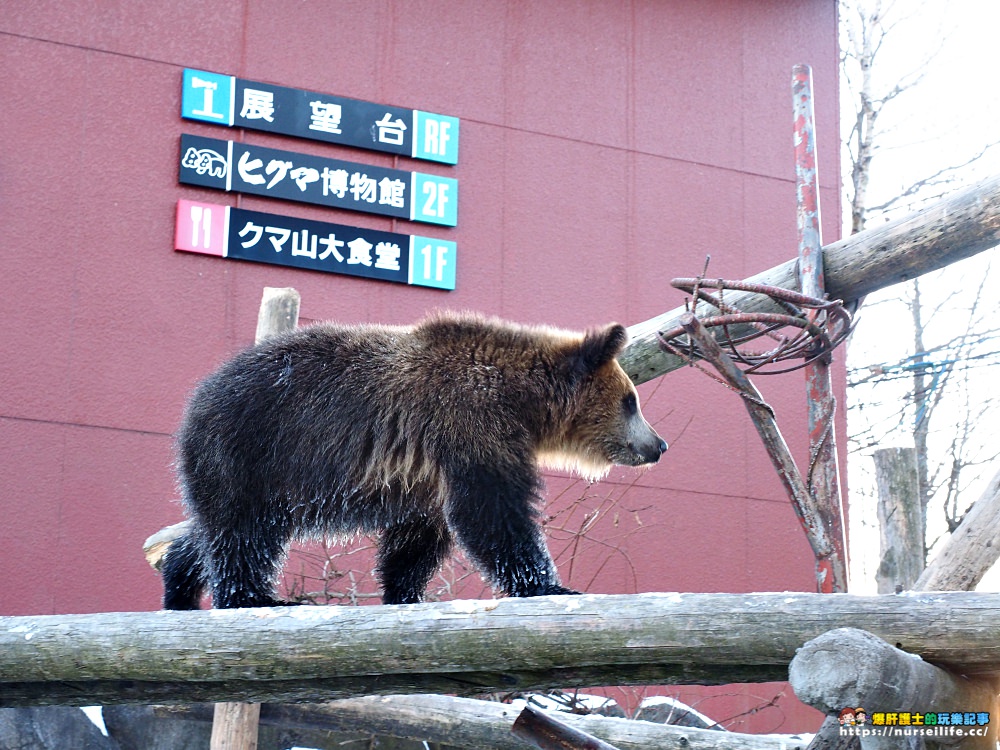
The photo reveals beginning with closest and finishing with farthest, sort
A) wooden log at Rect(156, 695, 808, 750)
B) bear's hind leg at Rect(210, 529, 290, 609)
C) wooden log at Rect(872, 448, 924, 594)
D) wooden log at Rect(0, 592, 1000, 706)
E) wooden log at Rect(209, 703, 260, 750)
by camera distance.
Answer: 1. wooden log at Rect(0, 592, 1000, 706)
2. bear's hind leg at Rect(210, 529, 290, 609)
3. wooden log at Rect(156, 695, 808, 750)
4. wooden log at Rect(872, 448, 924, 594)
5. wooden log at Rect(209, 703, 260, 750)

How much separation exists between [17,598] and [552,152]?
5.26 metres

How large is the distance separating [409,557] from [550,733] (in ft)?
4.90

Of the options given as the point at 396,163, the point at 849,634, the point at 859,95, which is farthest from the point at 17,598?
the point at 859,95

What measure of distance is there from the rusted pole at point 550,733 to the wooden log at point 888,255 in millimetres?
2442

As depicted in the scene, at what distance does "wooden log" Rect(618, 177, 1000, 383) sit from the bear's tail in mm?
2378

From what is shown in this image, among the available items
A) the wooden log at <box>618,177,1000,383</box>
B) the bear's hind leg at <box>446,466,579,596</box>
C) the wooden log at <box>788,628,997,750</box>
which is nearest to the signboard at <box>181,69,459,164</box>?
the wooden log at <box>618,177,1000,383</box>

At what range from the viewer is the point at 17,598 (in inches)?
311

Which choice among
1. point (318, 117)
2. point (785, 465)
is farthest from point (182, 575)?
point (318, 117)

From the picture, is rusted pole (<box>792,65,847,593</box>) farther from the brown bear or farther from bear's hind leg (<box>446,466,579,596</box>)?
bear's hind leg (<box>446,466,579,596</box>)

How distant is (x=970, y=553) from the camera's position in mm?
4945

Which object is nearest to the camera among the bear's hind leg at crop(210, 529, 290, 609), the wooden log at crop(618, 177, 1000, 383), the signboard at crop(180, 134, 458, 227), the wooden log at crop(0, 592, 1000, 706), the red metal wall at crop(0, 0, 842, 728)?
the wooden log at crop(0, 592, 1000, 706)

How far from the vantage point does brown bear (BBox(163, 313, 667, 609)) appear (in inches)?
181

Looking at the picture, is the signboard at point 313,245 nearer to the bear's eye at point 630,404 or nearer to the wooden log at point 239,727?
the wooden log at point 239,727

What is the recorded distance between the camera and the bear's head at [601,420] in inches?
205
